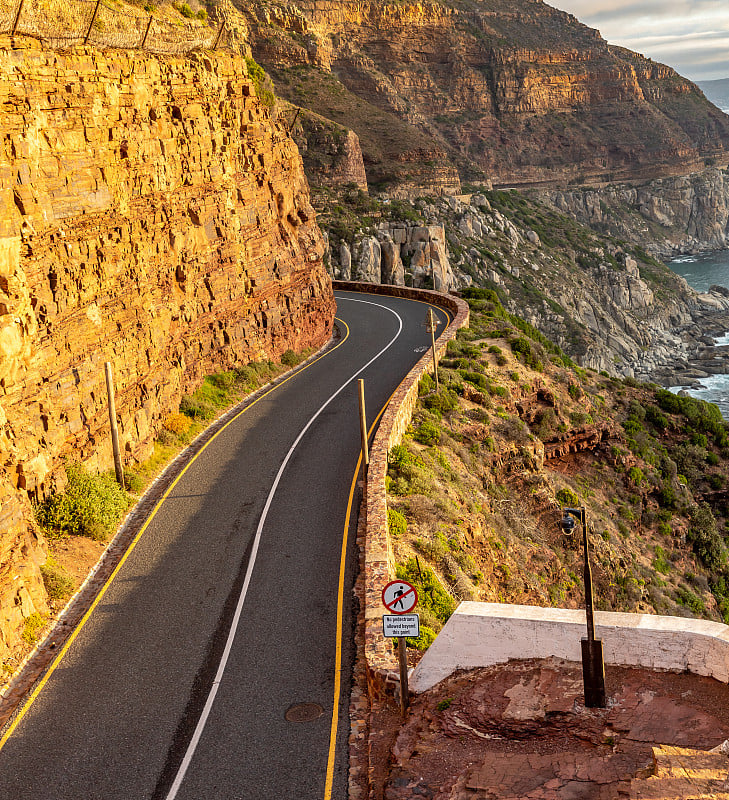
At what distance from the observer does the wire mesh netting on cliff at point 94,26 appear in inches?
695

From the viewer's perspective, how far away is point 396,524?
18.9 m

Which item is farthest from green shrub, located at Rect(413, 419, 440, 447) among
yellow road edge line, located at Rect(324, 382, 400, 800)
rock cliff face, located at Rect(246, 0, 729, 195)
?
rock cliff face, located at Rect(246, 0, 729, 195)

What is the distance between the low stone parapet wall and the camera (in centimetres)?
1303

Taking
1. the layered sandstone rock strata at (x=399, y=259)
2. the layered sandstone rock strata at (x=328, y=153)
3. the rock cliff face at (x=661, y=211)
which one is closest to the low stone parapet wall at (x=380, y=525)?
the layered sandstone rock strata at (x=399, y=259)

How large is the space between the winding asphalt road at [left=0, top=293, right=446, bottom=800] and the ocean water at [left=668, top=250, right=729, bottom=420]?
2207 inches

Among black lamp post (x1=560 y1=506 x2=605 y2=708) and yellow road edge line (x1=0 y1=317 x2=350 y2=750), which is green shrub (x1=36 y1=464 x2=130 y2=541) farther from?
black lamp post (x1=560 y1=506 x2=605 y2=708)

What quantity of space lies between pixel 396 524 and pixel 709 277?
122407 mm

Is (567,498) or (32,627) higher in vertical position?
(32,627)

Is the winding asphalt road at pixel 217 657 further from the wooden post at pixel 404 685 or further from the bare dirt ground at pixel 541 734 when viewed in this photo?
the bare dirt ground at pixel 541 734

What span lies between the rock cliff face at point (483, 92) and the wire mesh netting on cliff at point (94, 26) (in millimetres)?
59374

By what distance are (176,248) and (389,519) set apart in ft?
38.6

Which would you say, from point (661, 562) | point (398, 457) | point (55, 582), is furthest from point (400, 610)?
point (661, 562)

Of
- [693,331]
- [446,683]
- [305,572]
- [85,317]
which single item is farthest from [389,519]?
[693,331]

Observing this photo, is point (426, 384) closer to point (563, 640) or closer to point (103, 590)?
point (103, 590)
